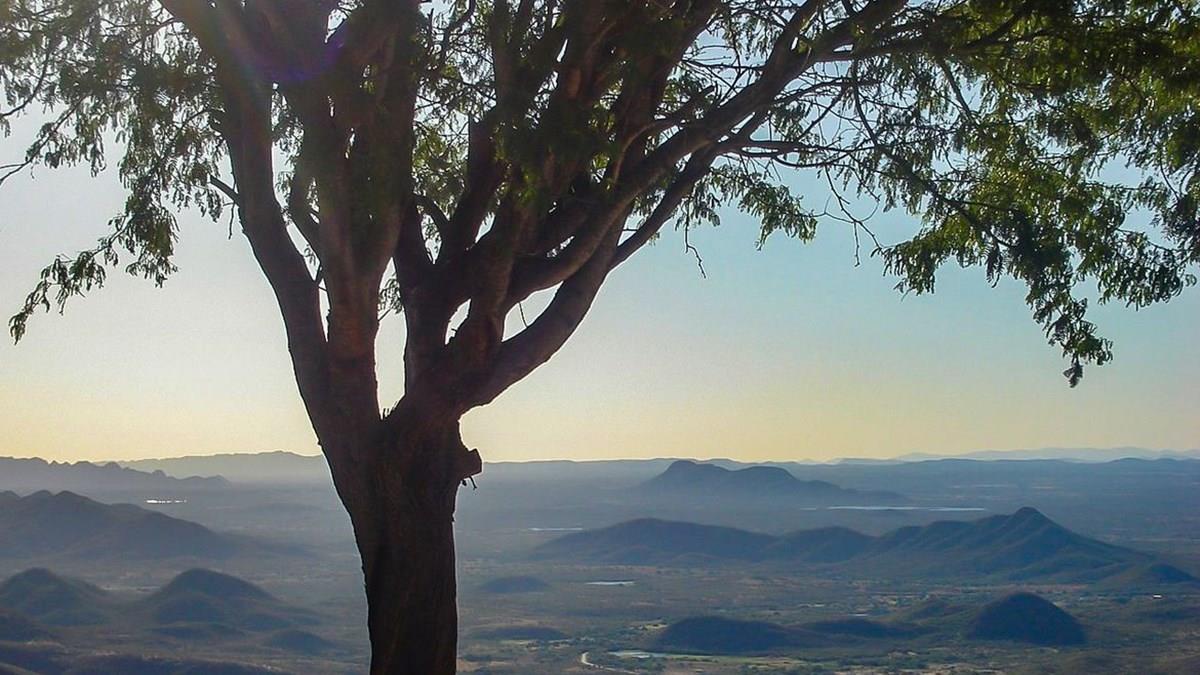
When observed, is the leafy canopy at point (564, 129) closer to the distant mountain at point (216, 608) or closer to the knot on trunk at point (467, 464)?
the knot on trunk at point (467, 464)

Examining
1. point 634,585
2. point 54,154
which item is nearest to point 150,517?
point 634,585

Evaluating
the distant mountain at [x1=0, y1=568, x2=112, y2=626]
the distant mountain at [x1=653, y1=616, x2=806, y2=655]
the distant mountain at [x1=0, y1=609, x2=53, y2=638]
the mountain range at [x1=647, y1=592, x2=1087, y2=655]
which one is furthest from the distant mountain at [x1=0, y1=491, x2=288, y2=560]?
the mountain range at [x1=647, y1=592, x2=1087, y2=655]

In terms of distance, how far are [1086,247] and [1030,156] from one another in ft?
2.66

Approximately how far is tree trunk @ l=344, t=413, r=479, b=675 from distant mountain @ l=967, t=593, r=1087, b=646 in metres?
84.9

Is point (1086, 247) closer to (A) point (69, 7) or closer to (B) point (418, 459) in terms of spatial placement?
(B) point (418, 459)

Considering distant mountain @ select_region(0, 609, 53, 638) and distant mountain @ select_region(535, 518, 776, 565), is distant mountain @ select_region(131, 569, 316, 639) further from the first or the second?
distant mountain @ select_region(535, 518, 776, 565)

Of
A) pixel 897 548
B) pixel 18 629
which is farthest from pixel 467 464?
pixel 897 548

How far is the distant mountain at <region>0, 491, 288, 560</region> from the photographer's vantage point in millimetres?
142250

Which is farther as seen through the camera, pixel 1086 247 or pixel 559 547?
pixel 559 547

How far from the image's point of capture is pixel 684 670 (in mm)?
81500

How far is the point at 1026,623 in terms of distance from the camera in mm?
90312

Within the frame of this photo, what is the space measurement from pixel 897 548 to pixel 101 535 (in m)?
86.7

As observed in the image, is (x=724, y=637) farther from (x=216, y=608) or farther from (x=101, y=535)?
(x=101, y=535)

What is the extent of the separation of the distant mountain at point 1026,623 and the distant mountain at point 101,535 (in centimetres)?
7693
